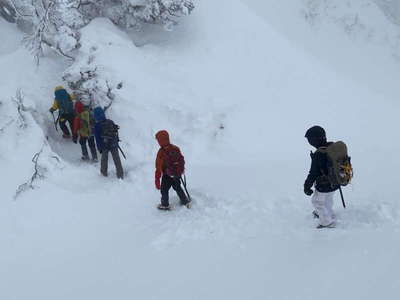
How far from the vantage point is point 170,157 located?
8.55 m

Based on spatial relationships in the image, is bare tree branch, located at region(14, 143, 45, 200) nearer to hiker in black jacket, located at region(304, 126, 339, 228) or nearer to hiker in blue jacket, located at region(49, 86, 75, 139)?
hiker in blue jacket, located at region(49, 86, 75, 139)

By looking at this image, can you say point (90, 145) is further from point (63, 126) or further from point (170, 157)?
point (170, 157)

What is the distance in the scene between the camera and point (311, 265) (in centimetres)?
643

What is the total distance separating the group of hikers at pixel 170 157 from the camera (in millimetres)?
6684

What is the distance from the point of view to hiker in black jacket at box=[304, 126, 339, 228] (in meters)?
6.69

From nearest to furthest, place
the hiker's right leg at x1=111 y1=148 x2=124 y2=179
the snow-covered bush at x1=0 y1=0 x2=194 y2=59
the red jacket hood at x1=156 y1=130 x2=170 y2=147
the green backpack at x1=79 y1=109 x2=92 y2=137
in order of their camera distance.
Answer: the red jacket hood at x1=156 y1=130 x2=170 y2=147 → the hiker's right leg at x1=111 y1=148 x2=124 y2=179 → the green backpack at x1=79 y1=109 x2=92 y2=137 → the snow-covered bush at x1=0 y1=0 x2=194 y2=59

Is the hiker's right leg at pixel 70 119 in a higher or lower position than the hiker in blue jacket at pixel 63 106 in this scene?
lower

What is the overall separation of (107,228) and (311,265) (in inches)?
175

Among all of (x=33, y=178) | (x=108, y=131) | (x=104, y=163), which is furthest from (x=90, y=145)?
(x=33, y=178)

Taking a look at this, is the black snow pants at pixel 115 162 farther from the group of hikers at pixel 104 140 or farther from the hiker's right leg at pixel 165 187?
the hiker's right leg at pixel 165 187

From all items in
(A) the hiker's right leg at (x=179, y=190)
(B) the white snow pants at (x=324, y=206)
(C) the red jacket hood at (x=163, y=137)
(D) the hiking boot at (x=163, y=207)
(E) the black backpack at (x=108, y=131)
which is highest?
(E) the black backpack at (x=108, y=131)

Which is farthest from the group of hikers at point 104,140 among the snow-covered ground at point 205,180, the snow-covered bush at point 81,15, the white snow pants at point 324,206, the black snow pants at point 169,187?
the white snow pants at point 324,206

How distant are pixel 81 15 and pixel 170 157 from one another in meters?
6.72

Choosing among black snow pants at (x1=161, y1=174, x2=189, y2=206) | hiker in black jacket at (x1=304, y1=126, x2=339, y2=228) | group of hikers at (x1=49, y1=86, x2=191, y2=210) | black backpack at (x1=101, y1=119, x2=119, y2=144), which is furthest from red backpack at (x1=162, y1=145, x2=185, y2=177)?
hiker in black jacket at (x1=304, y1=126, x2=339, y2=228)
